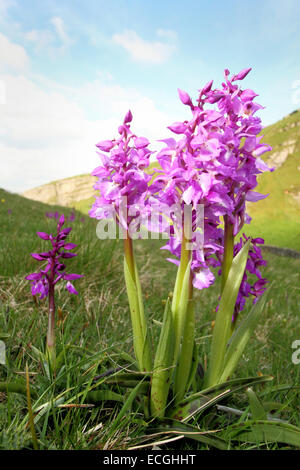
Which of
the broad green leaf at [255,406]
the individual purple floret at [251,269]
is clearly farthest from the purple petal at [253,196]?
the broad green leaf at [255,406]

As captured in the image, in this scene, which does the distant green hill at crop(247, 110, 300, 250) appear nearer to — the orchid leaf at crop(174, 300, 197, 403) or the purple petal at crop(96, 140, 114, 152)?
the orchid leaf at crop(174, 300, 197, 403)

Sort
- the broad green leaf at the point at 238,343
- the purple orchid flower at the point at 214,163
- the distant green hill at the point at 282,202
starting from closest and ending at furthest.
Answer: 1. the purple orchid flower at the point at 214,163
2. the broad green leaf at the point at 238,343
3. the distant green hill at the point at 282,202

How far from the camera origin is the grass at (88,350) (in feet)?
5.70

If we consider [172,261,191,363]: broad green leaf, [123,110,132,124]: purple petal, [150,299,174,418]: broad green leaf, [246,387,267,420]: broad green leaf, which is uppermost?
[123,110,132,124]: purple petal

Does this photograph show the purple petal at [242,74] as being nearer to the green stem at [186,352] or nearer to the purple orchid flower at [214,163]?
the purple orchid flower at [214,163]

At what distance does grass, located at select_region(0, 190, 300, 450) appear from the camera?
68.4 inches

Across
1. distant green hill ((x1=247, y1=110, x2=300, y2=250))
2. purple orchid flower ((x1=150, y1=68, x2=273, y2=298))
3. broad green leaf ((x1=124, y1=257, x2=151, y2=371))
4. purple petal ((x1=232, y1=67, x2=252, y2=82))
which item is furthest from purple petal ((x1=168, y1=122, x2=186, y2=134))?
distant green hill ((x1=247, y1=110, x2=300, y2=250))

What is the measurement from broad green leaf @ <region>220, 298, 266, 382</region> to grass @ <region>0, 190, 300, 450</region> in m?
0.22

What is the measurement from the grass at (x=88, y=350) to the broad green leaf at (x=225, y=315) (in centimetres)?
26

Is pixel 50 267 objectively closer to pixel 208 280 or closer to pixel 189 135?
pixel 208 280

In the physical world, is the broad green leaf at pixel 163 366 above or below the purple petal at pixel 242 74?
below

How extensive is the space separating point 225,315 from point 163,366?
1.47ft

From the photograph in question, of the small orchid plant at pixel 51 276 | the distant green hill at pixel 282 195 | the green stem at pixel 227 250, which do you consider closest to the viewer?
A: the green stem at pixel 227 250
